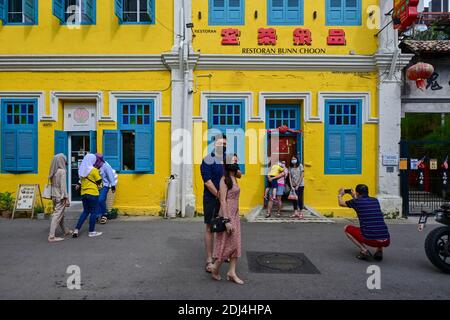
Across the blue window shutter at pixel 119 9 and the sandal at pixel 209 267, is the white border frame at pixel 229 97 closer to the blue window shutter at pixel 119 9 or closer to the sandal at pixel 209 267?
the blue window shutter at pixel 119 9

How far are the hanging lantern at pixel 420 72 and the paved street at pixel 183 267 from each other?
4035 mm

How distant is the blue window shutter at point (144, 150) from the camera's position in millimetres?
9359

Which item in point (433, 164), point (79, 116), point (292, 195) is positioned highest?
point (79, 116)

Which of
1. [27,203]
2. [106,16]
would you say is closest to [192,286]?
[27,203]

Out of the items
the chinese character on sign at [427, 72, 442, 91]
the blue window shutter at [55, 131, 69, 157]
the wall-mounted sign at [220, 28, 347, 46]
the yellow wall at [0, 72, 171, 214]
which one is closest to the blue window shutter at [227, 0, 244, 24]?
the wall-mounted sign at [220, 28, 347, 46]

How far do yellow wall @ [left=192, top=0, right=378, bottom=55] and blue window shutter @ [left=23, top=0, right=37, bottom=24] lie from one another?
4.51 m

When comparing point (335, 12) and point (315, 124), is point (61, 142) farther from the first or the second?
point (335, 12)

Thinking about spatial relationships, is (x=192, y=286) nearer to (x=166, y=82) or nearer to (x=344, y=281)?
(x=344, y=281)

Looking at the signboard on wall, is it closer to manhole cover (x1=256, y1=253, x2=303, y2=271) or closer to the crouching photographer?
manhole cover (x1=256, y1=253, x2=303, y2=271)

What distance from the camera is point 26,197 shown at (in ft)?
29.3

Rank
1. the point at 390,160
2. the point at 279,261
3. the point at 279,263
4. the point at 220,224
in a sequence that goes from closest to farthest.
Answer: the point at 220,224 → the point at 279,263 → the point at 279,261 → the point at 390,160

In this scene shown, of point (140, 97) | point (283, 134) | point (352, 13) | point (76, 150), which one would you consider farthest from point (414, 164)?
point (76, 150)

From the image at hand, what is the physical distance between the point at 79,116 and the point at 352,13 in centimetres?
841

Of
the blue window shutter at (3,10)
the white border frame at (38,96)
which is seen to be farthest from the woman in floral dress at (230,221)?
the blue window shutter at (3,10)
